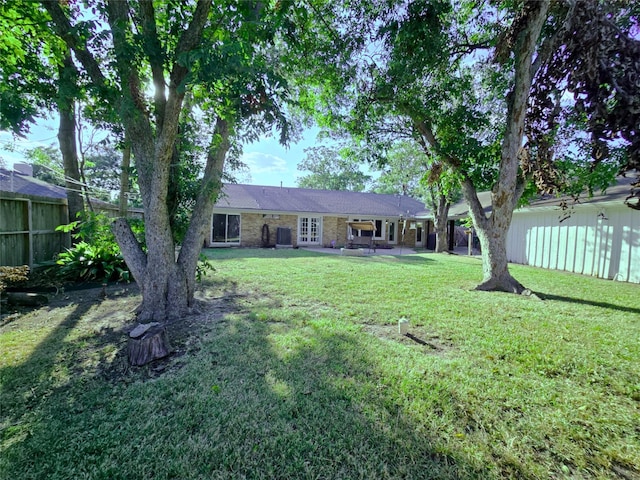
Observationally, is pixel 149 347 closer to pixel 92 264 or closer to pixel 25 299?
pixel 25 299

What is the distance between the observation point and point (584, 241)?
995cm

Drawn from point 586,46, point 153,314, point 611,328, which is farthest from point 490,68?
point 153,314

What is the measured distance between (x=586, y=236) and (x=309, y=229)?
13.5 m

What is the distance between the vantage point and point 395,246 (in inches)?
819

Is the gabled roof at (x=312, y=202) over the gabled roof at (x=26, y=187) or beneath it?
over

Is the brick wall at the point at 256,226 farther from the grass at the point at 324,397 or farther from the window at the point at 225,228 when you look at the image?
the grass at the point at 324,397

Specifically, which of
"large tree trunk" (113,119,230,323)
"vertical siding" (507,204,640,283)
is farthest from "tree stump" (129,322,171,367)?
"vertical siding" (507,204,640,283)

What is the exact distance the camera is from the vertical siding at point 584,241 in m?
8.61

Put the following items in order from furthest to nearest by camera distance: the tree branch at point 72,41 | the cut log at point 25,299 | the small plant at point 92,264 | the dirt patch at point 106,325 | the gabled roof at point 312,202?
the gabled roof at point 312,202 < the small plant at point 92,264 < the cut log at point 25,299 < the tree branch at point 72,41 < the dirt patch at point 106,325

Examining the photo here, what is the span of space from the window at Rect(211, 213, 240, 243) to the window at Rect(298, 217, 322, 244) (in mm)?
3976

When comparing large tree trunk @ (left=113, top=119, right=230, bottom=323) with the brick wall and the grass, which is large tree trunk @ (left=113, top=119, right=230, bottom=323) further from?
the brick wall

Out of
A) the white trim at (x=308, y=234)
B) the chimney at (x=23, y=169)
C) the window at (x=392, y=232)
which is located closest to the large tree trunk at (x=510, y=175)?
the white trim at (x=308, y=234)

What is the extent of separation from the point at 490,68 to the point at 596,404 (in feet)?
26.7

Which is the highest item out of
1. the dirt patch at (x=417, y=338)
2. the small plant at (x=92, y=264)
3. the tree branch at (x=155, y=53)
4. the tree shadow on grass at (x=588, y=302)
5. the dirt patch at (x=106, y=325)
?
the tree branch at (x=155, y=53)
